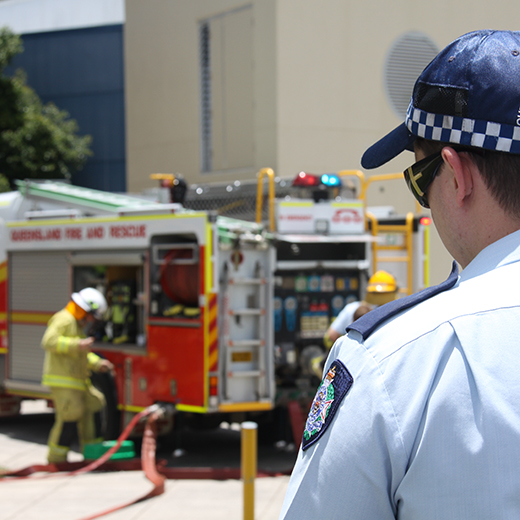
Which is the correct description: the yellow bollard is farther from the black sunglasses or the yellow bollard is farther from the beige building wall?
the beige building wall

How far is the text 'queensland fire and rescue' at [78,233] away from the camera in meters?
8.01

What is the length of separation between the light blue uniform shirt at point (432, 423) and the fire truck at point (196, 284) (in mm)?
6273

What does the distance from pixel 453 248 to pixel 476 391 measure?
0.31m

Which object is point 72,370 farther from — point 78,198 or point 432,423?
point 432,423

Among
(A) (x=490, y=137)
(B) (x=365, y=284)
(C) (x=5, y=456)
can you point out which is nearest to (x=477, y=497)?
(A) (x=490, y=137)

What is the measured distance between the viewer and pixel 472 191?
3.77 feet

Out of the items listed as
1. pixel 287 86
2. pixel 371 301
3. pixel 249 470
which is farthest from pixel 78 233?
pixel 287 86

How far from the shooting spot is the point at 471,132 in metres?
1.12

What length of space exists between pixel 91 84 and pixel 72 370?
1645 cm

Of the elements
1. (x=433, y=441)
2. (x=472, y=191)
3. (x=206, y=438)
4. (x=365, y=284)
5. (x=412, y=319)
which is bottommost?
(x=206, y=438)

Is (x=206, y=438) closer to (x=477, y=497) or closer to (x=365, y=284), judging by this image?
(x=365, y=284)

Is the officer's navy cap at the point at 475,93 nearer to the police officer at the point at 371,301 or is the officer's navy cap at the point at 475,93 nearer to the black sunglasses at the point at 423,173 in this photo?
the black sunglasses at the point at 423,173

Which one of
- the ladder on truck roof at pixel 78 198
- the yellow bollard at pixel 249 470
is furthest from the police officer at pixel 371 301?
the ladder on truck roof at pixel 78 198

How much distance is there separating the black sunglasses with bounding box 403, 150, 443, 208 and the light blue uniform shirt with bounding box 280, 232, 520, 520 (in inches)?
9.1
